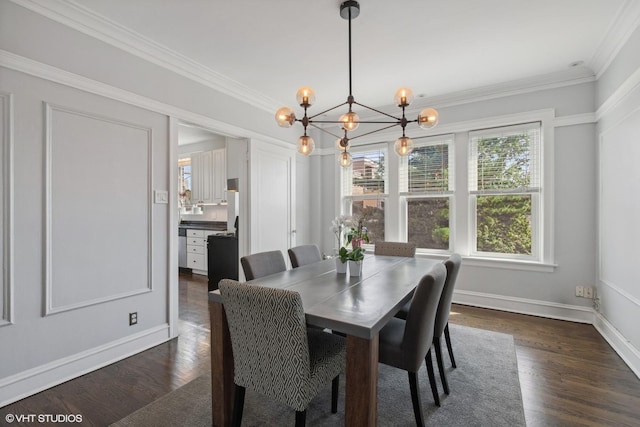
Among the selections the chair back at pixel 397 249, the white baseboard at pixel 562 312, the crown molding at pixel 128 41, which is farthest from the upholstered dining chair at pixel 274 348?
the white baseboard at pixel 562 312

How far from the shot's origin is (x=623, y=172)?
8.31 ft

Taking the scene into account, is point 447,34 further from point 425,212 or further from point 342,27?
point 425,212

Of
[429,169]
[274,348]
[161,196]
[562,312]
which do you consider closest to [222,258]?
[161,196]

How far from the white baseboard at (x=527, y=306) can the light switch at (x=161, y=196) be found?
11.7ft

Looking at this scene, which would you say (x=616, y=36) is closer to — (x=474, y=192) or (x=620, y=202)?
(x=620, y=202)

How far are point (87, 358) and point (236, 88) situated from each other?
2.93 m

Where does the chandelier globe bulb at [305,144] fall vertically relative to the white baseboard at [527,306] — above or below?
above

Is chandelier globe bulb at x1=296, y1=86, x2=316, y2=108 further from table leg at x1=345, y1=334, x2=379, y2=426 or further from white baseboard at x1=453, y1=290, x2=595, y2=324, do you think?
white baseboard at x1=453, y1=290, x2=595, y2=324

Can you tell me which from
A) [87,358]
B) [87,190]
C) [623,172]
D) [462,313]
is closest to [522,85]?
→ [623,172]

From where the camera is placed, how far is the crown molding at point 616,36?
7.28 ft

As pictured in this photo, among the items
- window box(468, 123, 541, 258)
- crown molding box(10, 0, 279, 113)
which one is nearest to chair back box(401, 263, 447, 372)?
window box(468, 123, 541, 258)

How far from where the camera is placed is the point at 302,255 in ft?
9.36

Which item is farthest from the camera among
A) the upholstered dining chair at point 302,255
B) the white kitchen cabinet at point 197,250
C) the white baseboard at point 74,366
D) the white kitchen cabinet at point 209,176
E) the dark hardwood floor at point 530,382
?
the white kitchen cabinet at point 209,176

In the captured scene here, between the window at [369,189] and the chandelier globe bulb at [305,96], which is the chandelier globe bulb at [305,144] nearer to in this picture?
the chandelier globe bulb at [305,96]
